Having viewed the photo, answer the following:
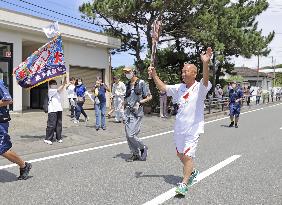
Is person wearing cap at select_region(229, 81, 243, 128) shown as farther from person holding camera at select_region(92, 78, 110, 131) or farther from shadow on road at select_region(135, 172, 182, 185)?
shadow on road at select_region(135, 172, 182, 185)

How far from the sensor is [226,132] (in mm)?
13609

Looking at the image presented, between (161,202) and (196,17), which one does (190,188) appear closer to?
(161,202)

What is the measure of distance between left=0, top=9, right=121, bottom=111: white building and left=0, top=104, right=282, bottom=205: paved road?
24.8 feet

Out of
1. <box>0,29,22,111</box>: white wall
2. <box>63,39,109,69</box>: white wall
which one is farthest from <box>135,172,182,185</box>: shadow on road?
<box>63,39,109,69</box>: white wall

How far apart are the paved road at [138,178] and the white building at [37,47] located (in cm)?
755

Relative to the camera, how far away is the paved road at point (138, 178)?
5363mm

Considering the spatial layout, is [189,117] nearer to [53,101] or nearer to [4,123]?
[4,123]

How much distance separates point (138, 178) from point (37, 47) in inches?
601

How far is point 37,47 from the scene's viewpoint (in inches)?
805

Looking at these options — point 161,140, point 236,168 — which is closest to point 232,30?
point 161,140

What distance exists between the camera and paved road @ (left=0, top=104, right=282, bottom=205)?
5.36m

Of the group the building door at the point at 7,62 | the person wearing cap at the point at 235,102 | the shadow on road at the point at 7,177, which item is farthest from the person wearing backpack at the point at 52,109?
the building door at the point at 7,62

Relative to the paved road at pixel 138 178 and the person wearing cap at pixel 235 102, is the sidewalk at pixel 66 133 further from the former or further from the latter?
the person wearing cap at pixel 235 102

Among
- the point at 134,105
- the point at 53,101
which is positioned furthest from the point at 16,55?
the point at 134,105
